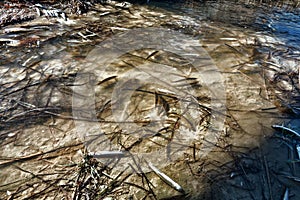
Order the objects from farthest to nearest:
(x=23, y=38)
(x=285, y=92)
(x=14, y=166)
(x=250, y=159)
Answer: (x=23, y=38), (x=285, y=92), (x=250, y=159), (x=14, y=166)

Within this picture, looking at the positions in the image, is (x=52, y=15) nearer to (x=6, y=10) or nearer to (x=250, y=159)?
(x=6, y=10)

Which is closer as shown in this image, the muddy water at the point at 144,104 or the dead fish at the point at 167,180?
the dead fish at the point at 167,180

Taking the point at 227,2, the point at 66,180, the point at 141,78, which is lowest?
the point at 66,180

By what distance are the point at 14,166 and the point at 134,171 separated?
107 centimetres

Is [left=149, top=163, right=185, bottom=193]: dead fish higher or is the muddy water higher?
the muddy water

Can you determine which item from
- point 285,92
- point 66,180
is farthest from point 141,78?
point 285,92

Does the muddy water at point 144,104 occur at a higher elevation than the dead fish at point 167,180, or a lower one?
higher

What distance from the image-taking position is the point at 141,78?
3.30 m

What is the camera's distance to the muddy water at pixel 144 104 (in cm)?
207

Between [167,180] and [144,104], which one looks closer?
[167,180]

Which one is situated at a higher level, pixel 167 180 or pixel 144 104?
pixel 144 104

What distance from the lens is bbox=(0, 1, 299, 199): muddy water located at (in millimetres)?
2066

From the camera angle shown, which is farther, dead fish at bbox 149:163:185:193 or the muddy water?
the muddy water

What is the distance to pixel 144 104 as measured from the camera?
286 centimetres
